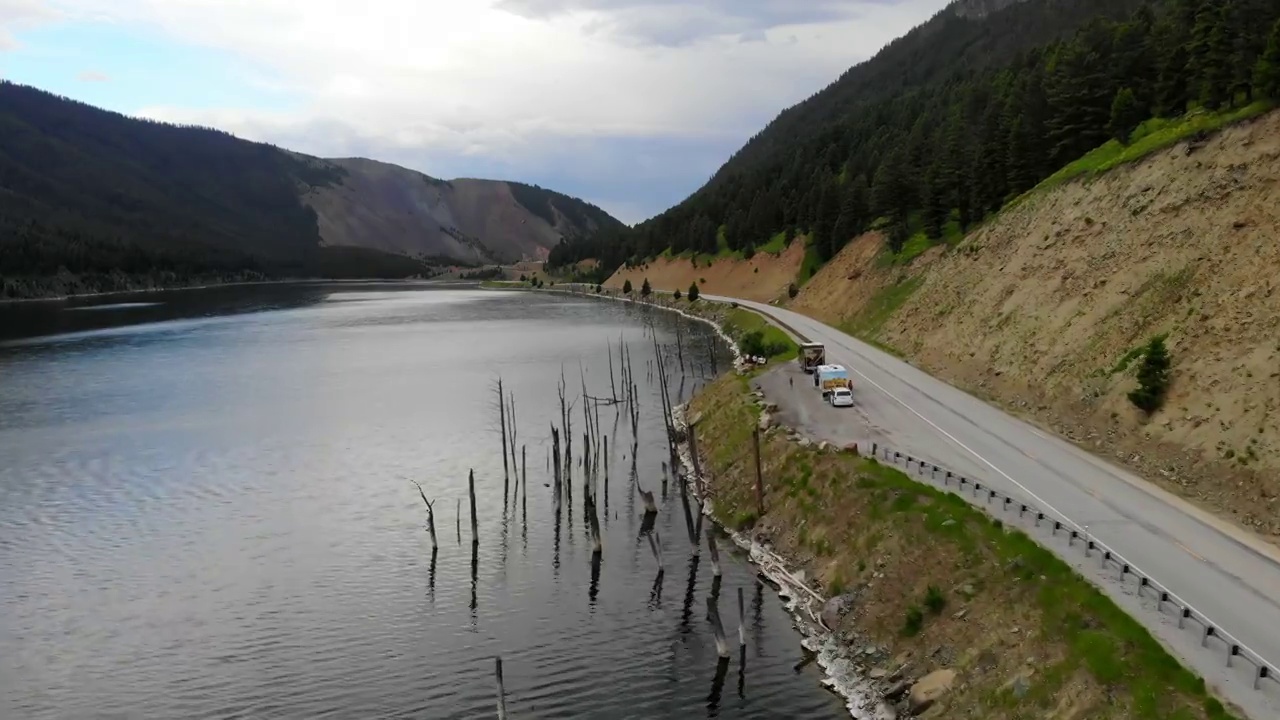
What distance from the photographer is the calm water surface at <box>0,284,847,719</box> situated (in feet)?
108

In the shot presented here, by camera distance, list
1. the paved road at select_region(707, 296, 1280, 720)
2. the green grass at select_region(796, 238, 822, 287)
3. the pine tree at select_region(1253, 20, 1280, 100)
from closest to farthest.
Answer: the paved road at select_region(707, 296, 1280, 720), the pine tree at select_region(1253, 20, 1280, 100), the green grass at select_region(796, 238, 822, 287)

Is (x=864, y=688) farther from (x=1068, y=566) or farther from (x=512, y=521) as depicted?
(x=512, y=521)

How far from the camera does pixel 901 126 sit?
193 m

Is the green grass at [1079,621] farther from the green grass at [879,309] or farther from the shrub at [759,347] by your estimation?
the green grass at [879,309]

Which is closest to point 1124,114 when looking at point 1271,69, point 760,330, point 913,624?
point 1271,69

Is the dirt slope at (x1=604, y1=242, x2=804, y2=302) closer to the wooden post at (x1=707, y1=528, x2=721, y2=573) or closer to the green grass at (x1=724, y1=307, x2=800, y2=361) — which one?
the green grass at (x1=724, y1=307, x2=800, y2=361)

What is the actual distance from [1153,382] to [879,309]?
55215mm

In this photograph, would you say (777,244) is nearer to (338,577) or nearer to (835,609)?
(338,577)

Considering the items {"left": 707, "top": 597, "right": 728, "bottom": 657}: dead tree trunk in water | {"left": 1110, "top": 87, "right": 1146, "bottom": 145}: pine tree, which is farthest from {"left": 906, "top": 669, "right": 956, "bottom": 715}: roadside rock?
{"left": 1110, "top": 87, "right": 1146, "bottom": 145}: pine tree

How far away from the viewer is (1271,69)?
190 feet

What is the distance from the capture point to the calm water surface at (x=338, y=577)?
32781mm

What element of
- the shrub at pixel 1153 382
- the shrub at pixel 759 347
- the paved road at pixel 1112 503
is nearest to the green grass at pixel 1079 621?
the paved road at pixel 1112 503

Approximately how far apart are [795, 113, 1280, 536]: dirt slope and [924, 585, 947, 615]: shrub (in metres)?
12.2

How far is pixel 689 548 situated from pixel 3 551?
3475cm
